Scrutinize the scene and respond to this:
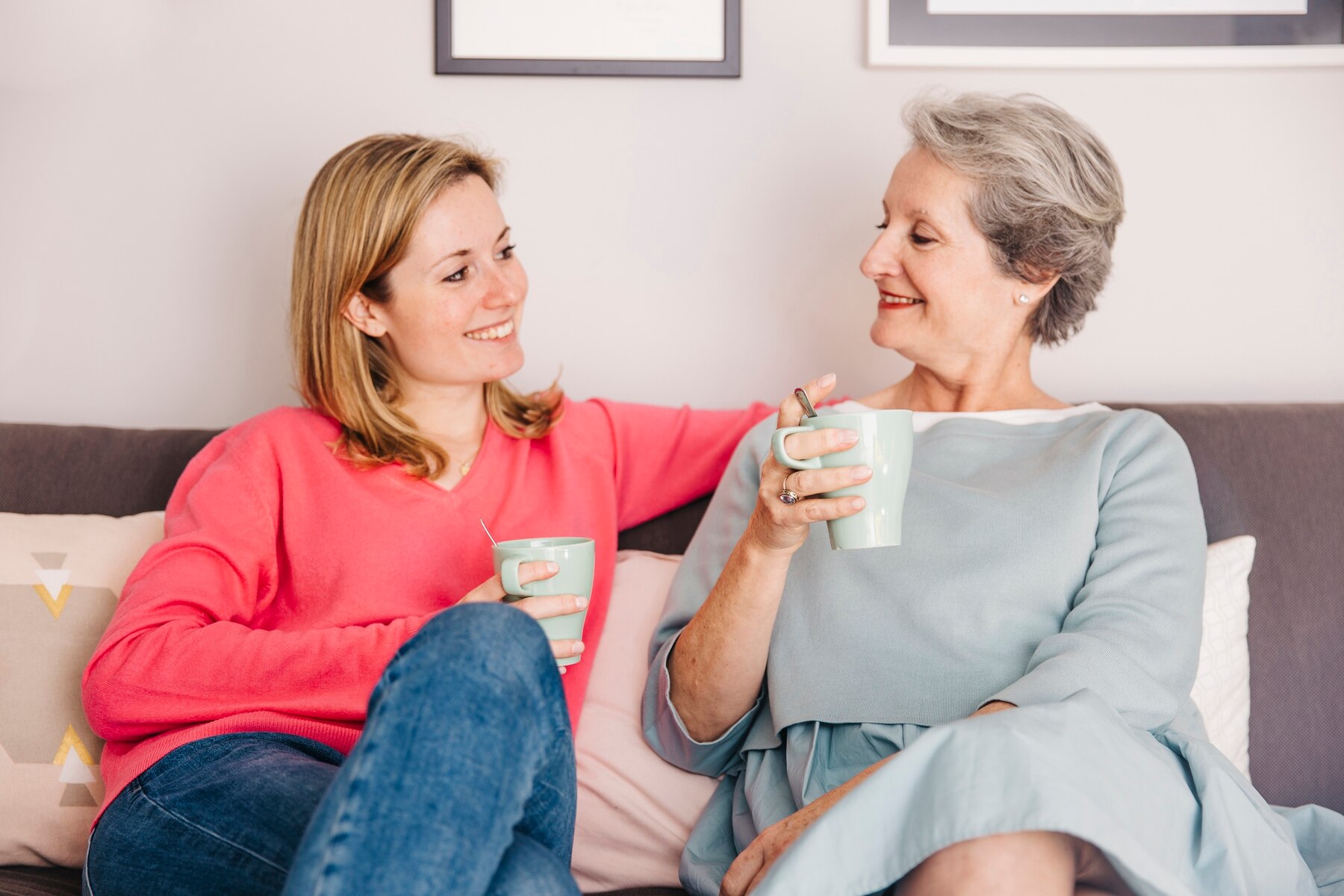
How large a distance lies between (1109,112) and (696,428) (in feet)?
3.20

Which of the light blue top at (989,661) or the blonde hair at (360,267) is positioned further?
the blonde hair at (360,267)

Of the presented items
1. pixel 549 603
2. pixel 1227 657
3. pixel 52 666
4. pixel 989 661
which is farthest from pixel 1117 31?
pixel 52 666

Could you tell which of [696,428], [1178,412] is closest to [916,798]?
[696,428]

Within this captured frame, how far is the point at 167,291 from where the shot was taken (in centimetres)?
191

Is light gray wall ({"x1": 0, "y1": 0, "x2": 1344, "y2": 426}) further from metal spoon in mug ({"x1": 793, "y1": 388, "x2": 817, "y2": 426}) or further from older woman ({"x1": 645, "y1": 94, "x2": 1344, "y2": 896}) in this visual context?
metal spoon in mug ({"x1": 793, "y1": 388, "x2": 817, "y2": 426})

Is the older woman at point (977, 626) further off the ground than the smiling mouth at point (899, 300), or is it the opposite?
the smiling mouth at point (899, 300)

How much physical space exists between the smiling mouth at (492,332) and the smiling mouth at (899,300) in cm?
56

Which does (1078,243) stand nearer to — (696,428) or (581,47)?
(696,428)

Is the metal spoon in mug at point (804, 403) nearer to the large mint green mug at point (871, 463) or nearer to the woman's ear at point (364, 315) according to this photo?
the large mint green mug at point (871, 463)

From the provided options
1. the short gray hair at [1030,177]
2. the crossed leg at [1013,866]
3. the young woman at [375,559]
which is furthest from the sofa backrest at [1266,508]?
the crossed leg at [1013,866]

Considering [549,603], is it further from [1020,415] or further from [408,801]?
[1020,415]

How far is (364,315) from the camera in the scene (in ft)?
4.99

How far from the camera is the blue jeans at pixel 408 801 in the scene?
74 cm

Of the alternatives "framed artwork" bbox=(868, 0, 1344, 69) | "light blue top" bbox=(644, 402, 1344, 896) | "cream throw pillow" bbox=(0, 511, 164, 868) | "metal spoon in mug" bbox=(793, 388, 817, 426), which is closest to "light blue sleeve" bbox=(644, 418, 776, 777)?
"light blue top" bbox=(644, 402, 1344, 896)
